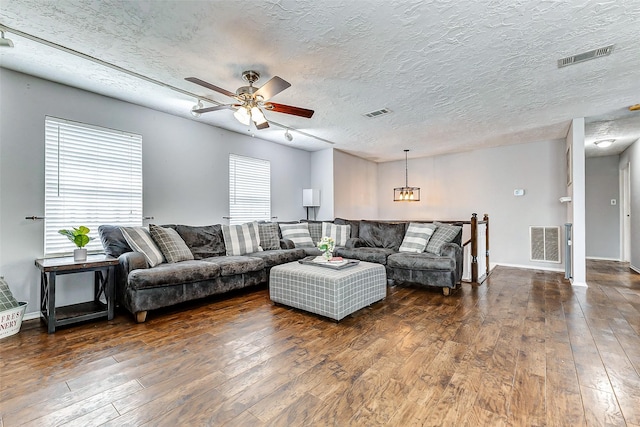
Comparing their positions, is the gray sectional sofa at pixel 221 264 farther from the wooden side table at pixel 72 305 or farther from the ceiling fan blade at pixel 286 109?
the ceiling fan blade at pixel 286 109

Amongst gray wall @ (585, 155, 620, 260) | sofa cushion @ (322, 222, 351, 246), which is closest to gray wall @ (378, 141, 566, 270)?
gray wall @ (585, 155, 620, 260)

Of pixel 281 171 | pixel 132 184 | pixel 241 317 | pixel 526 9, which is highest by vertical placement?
pixel 526 9

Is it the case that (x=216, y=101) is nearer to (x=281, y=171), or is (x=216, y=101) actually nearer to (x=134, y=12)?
(x=134, y=12)

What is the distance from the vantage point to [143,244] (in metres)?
3.32

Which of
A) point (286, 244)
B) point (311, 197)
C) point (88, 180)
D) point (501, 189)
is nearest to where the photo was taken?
point (88, 180)

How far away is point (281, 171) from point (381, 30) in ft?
13.1

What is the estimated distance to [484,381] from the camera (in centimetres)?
183

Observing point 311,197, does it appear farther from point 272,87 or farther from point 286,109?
point 272,87

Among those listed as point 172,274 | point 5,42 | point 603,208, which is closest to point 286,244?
point 172,274

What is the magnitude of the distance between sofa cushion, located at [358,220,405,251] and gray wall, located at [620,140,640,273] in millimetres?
4347

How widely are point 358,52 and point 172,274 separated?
9.58 ft

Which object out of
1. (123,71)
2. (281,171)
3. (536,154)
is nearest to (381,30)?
(123,71)

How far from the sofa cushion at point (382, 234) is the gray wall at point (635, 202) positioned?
4.35 meters

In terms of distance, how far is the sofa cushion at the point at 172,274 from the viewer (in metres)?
2.88
